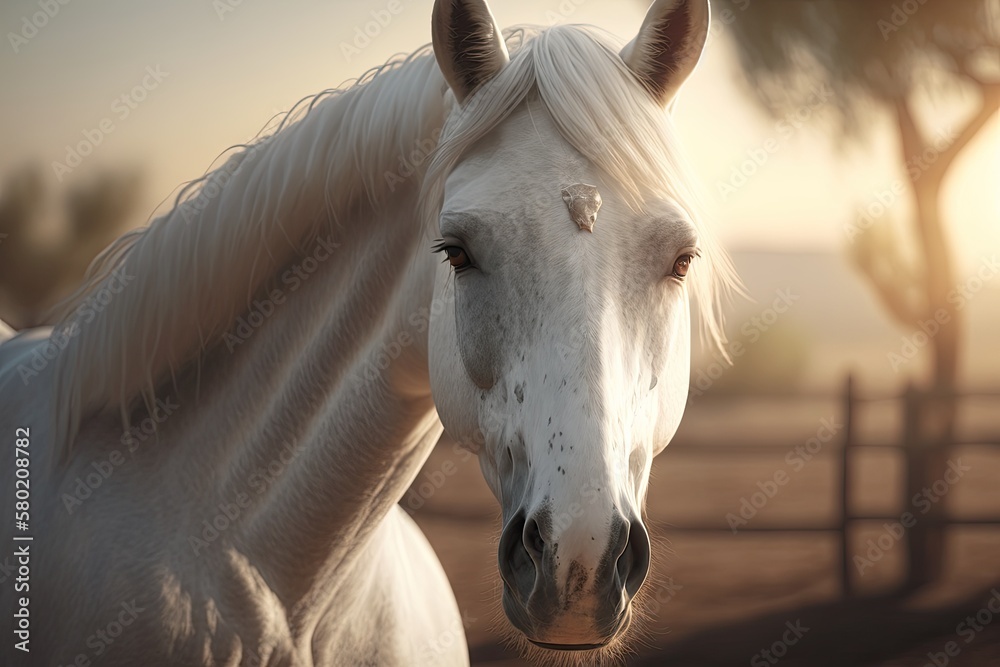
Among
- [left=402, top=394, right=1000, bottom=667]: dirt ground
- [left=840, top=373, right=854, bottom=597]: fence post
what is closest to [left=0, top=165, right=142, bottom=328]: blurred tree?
[left=402, top=394, right=1000, bottom=667]: dirt ground

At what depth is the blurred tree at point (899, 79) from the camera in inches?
317

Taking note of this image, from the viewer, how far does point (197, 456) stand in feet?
5.31

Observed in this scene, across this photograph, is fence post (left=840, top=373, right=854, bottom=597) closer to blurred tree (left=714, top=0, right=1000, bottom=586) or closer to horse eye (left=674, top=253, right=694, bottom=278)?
blurred tree (left=714, top=0, right=1000, bottom=586)

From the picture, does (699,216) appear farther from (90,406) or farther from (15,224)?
(15,224)

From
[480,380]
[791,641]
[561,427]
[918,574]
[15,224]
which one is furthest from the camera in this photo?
[15,224]

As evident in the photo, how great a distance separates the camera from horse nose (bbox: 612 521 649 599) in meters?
1.03

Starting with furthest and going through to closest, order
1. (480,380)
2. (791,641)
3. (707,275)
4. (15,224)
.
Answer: (15,224), (791,641), (707,275), (480,380)

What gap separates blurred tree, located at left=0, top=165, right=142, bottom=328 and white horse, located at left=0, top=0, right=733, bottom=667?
331 inches

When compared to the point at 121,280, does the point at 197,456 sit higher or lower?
lower

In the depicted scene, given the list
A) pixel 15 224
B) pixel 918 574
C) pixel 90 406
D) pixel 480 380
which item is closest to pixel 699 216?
pixel 480 380

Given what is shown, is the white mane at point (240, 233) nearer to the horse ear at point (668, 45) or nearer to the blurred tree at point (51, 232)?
the horse ear at point (668, 45)

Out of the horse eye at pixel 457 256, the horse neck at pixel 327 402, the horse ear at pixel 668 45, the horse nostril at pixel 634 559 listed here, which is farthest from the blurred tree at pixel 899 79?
the horse nostril at pixel 634 559

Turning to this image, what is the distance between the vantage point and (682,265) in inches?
49.1

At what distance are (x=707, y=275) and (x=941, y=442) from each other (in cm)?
713
